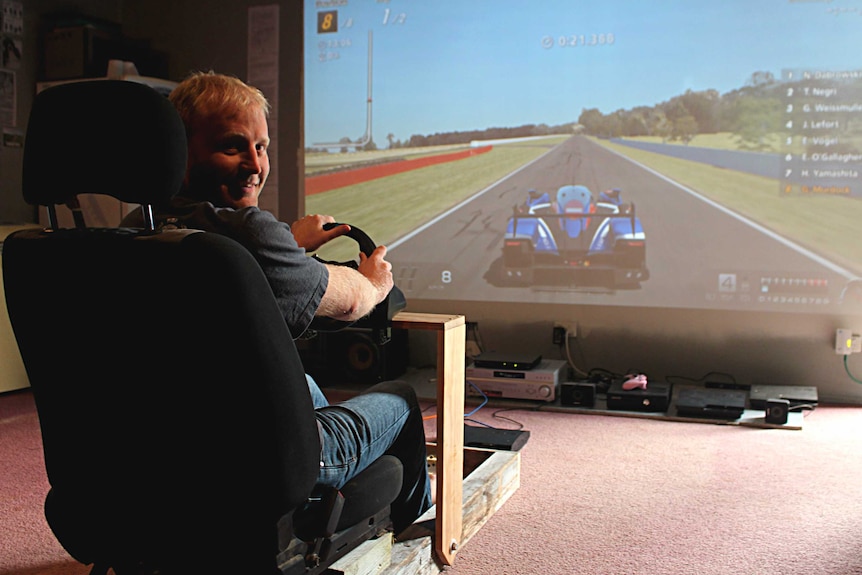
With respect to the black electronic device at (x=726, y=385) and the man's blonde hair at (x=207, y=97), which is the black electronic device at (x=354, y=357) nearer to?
the black electronic device at (x=726, y=385)

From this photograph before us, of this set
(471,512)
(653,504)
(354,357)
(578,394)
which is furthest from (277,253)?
(354,357)

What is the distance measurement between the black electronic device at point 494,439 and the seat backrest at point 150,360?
5.63 feet

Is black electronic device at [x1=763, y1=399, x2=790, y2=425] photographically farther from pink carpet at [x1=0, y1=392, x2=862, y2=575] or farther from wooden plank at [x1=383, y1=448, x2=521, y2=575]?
wooden plank at [x1=383, y1=448, x2=521, y2=575]

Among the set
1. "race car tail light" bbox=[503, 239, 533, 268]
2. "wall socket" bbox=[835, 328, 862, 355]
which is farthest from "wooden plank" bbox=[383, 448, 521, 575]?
"wall socket" bbox=[835, 328, 862, 355]

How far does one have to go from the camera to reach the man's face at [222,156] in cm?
157

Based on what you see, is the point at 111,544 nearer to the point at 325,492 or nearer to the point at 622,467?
the point at 325,492

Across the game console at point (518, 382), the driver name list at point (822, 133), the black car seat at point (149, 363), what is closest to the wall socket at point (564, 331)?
the game console at point (518, 382)

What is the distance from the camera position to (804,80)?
13.0 ft

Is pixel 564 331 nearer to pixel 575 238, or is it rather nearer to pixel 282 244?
pixel 575 238

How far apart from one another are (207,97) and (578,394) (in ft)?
9.26

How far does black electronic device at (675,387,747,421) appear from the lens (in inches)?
145

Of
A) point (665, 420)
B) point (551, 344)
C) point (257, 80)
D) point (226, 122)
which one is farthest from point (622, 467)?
point (257, 80)

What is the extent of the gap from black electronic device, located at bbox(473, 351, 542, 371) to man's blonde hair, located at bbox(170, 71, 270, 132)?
2.73 metres

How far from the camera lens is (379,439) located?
5.32ft
